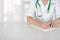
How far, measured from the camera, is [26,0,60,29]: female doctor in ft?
3.86

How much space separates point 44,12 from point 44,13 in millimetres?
10

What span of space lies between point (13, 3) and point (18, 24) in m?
0.22

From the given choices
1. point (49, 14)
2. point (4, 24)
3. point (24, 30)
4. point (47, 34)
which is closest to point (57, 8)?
point (49, 14)

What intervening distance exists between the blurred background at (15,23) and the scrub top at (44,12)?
2.2 inches

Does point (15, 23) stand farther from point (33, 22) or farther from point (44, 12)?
point (44, 12)

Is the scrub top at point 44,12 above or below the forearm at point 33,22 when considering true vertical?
above

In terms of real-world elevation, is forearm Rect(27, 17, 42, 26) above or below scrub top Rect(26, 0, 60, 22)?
below

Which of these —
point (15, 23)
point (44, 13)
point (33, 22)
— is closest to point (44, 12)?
point (44, 13)

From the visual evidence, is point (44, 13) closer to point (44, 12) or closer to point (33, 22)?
point (44, 12)

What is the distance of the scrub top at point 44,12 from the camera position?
1171 millimetres

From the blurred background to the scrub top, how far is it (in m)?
0.05

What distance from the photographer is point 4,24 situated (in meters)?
1.13

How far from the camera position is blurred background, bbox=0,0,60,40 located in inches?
44.4

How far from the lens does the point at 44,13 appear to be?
1.20 m
